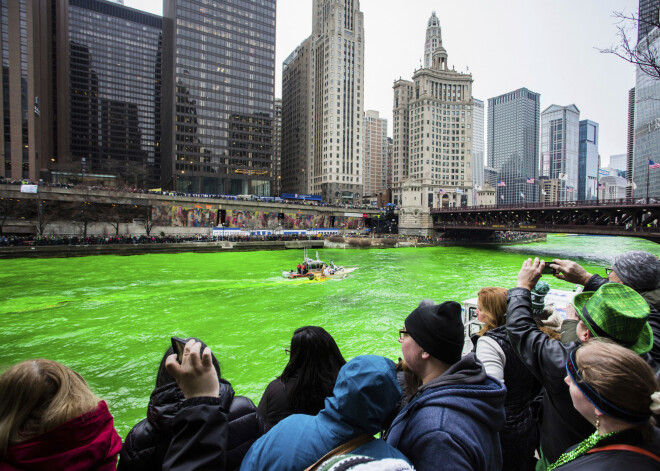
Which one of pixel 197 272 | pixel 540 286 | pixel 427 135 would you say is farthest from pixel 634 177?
pixel 540 286

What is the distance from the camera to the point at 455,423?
226 cm

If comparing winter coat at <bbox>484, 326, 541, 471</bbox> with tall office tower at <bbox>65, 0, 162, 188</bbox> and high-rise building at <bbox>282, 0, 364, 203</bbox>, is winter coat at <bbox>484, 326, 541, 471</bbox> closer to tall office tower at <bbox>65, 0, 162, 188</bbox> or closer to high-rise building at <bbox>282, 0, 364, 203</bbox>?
high-rise building at <bbox>282, 0, 364, 203</bbox>

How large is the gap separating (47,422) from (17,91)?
98.2 m

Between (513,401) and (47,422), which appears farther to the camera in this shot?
(513,401)

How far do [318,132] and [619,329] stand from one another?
135594 millimetres

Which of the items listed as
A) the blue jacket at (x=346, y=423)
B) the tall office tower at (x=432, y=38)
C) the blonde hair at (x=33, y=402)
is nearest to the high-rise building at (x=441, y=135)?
the tall office tower at (x=432, y=38)

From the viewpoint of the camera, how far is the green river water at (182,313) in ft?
45.3

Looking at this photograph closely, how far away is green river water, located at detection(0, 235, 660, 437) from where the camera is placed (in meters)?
13.8

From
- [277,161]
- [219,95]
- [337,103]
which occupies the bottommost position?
[277,161]

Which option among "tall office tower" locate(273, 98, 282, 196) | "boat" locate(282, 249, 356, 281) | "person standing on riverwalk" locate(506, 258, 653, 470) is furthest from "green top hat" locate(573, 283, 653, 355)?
"tall office tower" locate(273, 98, 282, 196)

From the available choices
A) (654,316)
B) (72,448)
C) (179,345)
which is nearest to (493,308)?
(654,316)

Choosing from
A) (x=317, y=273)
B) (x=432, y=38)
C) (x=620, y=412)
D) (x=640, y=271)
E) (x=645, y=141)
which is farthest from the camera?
(x=432, y=38)

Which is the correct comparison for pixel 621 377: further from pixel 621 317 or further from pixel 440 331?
pixel 440 331

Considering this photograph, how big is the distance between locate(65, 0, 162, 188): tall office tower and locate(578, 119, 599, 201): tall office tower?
18424 cm
